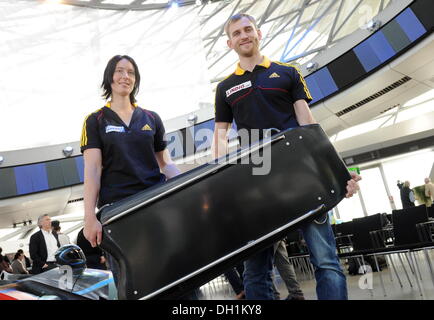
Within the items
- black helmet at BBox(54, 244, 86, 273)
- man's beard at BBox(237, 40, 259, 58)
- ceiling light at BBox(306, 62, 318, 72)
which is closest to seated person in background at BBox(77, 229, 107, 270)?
black helmet at BBox(54, 244, 86, 273)

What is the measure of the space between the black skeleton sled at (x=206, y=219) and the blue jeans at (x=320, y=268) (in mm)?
345

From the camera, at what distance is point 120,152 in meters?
2.69

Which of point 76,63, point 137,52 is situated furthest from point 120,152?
point 137,52

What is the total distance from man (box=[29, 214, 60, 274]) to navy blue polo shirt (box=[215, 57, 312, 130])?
19.8 feet

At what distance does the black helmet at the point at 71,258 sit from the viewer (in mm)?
2764

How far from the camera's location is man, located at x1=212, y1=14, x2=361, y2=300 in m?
2.50

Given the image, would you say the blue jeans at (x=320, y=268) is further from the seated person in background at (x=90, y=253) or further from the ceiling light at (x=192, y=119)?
the ceiling light at (x=192, y=119)

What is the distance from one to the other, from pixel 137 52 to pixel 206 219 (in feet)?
88.6

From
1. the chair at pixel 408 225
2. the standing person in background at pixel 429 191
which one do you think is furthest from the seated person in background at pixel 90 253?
the standing person in background at pixel 429 191

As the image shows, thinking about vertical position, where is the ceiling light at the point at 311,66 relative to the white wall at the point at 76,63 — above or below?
below

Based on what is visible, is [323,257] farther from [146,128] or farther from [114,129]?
[114,129]

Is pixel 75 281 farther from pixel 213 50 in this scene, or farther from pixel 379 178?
pixel 213 50

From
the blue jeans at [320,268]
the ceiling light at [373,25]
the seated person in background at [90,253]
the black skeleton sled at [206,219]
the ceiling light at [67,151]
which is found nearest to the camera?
the black skeleton sled at [206,219]

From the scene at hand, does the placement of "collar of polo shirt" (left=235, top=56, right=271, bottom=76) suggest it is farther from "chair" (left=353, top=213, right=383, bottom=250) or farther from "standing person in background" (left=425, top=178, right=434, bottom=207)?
"standing person in background" (left=425, top=178, right=434, bottom=207)
